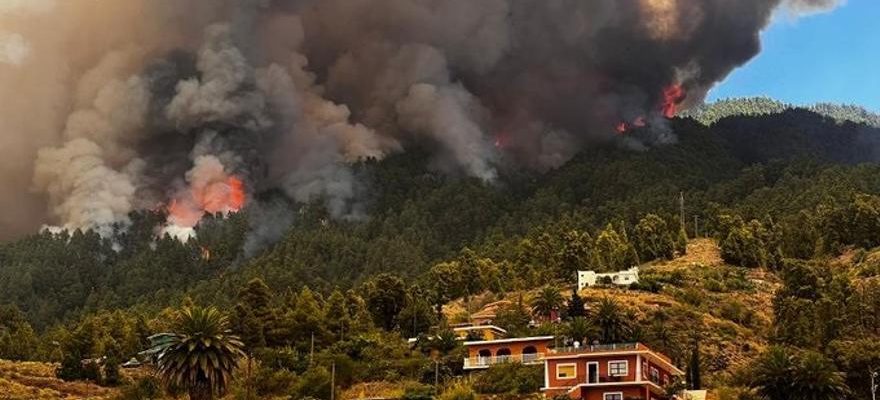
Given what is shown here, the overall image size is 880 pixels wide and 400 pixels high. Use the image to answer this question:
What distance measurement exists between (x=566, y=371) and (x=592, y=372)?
78.8 inches

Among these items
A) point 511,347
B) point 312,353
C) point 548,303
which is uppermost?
point 548,303

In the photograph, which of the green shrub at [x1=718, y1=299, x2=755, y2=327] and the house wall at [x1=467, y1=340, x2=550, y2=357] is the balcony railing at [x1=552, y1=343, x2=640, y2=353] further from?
the green shrub at [x1=718, y1=299, x2=755, y2=327]

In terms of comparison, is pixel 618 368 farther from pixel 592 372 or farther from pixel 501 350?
pixel 501 350

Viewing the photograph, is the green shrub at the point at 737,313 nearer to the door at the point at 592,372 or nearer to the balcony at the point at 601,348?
the balcony at the point at 601,348

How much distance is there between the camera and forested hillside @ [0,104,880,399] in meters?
89.7

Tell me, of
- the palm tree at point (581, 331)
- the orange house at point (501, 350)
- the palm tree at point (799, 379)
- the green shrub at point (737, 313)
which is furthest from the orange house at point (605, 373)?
the green shrub at point (737, 313)

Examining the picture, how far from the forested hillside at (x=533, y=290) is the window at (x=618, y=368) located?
26.5 ft

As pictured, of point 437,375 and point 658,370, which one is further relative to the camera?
point 437,375

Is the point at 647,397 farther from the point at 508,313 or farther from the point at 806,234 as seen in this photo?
the point at 806,234

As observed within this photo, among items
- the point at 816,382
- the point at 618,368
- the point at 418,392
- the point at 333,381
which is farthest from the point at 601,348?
the point at 333,381

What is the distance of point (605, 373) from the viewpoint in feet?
249

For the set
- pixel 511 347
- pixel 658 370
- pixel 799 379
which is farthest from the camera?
pixel 511 347

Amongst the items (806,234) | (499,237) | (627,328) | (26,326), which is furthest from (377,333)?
(499,237)

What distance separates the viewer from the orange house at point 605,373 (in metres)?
74.4
